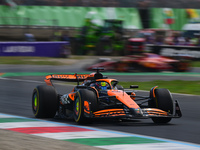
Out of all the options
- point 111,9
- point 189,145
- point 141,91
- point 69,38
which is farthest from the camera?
point 111,9

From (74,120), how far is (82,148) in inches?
118

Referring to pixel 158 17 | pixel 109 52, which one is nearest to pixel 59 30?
pixel 109 52

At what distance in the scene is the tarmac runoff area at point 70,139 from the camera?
5.57m

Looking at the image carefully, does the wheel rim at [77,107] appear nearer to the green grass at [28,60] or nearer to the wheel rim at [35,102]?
the wheel rim at [35,102]

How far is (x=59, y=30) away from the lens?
3103cm

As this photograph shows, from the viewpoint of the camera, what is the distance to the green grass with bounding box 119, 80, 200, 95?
14438 millimetres

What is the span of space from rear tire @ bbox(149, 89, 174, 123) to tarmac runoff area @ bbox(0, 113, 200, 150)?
4.90 ft

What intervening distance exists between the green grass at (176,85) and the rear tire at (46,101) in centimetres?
643

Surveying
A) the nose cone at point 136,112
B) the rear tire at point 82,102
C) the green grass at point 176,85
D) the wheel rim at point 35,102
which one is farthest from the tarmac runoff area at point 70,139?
the green grass at point 176,85

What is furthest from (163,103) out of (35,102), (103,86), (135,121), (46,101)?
(35,102)

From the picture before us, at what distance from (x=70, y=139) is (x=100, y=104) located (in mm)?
1893

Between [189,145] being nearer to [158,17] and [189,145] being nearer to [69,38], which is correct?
[69,38]

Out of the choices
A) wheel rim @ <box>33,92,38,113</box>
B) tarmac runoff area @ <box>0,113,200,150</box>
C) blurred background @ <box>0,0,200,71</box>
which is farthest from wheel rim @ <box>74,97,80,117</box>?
blurred background @ <box>0,0,200,71</box>

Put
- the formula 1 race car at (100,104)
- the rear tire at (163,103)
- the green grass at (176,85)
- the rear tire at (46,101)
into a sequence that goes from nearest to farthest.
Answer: the formula 1 race car at (100,104)
the rear tire at (163,103)
the rear tire at (46,101)
the green grass at (176,85)
